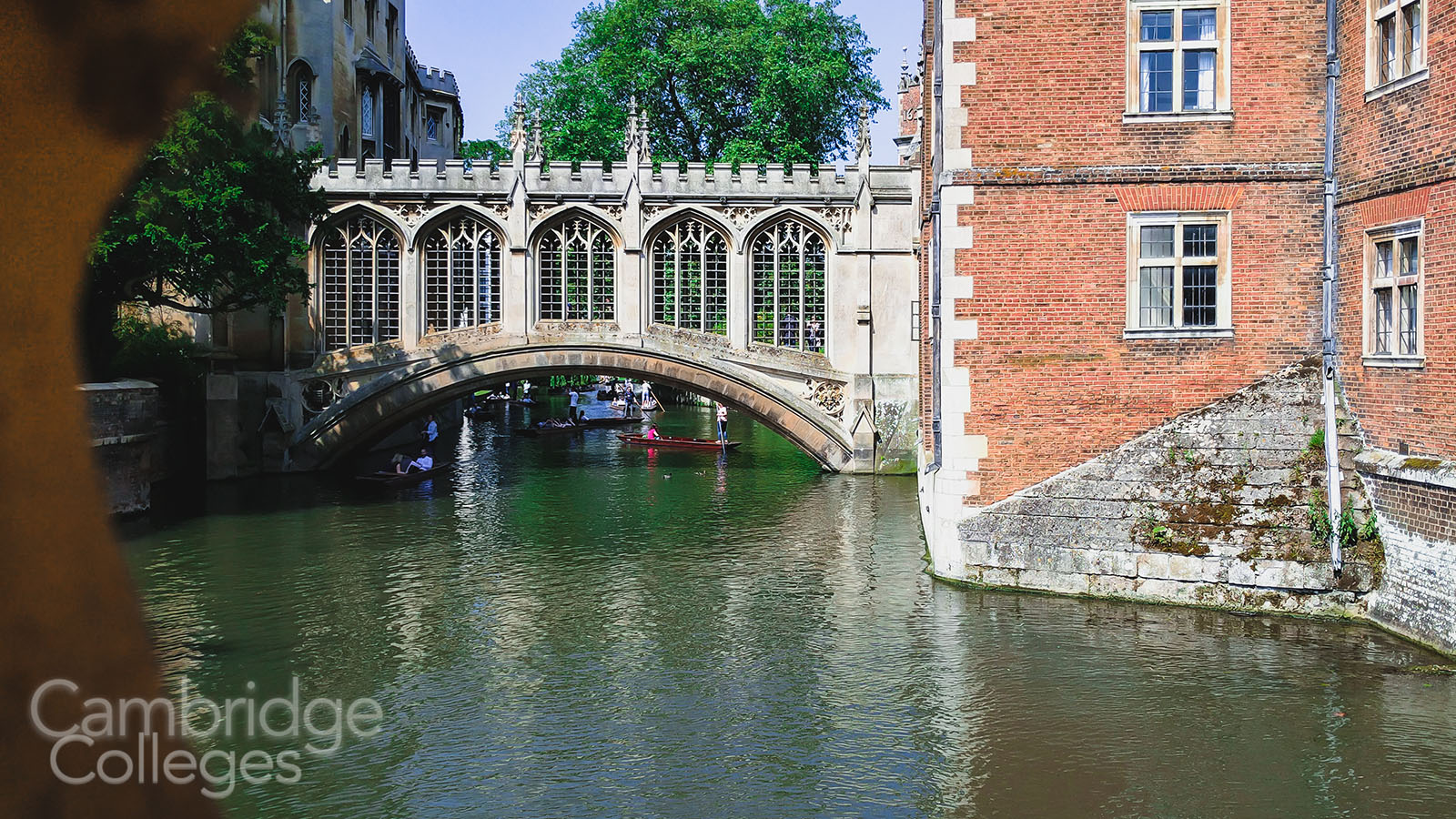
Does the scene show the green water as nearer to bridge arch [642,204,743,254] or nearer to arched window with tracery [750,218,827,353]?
arched window with tracery [750,218,827,353]

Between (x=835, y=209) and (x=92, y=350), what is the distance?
1523 centimetres

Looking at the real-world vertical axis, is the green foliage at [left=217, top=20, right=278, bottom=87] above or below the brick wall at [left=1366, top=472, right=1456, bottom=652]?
above

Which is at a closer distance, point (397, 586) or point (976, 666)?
point (976, 666)

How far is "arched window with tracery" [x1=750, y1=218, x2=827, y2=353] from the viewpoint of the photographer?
2900 centimetres

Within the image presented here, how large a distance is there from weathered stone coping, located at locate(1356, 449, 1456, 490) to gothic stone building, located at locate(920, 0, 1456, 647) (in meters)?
0.23

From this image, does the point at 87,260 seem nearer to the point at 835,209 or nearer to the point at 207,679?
the point at 207,679

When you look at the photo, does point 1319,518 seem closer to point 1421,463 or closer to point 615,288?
point 1421,463

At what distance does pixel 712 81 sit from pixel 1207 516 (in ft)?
98.2

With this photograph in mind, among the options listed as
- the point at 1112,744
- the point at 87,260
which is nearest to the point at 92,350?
the point at 87,260

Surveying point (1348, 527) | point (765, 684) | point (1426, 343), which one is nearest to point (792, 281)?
point (1348, 527)

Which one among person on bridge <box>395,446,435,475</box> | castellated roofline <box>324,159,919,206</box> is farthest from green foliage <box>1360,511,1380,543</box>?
person on bridge <box>395,446,435,475</box>

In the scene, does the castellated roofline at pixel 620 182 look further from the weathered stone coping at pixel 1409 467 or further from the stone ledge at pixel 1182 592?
the weathered stone coping at pixel 1409 467

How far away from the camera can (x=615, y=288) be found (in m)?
28.7

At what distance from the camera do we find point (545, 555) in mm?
18703
